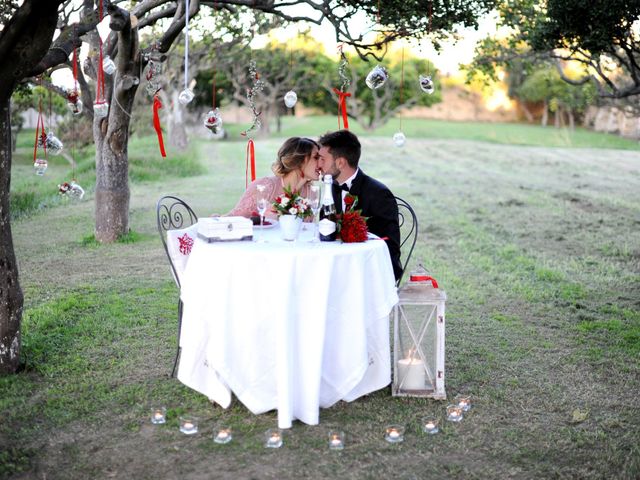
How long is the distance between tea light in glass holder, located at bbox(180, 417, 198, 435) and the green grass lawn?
7 cm

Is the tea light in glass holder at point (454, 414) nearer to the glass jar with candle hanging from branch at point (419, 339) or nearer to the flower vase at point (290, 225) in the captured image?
the glass jar with candle hanging from branch at point (419, 339)

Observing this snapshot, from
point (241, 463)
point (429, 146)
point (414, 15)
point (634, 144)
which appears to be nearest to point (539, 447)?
point (241, 463)

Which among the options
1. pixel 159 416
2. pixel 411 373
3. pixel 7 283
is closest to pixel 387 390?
pixel 411 373

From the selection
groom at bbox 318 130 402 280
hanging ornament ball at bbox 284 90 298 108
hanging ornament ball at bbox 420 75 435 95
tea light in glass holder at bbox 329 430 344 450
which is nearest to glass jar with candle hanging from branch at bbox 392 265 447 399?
groom at bbox 318 130 402 280

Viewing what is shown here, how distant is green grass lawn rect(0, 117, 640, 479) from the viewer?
4.29 m

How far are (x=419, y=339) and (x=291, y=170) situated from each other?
1.78 m

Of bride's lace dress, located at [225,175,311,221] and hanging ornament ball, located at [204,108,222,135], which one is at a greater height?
hanging ornament ball, located at [204,108,222,135]

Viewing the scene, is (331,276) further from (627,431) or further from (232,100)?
(232,100)

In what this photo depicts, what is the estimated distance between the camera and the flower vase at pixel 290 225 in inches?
193

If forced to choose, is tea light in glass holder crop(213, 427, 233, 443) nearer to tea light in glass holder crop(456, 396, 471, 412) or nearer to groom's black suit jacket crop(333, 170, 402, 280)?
tea light in glass holder crop(456, 396, 471, 412)

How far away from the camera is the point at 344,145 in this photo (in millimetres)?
5766

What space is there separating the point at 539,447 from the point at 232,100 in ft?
147

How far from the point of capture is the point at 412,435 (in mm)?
4621

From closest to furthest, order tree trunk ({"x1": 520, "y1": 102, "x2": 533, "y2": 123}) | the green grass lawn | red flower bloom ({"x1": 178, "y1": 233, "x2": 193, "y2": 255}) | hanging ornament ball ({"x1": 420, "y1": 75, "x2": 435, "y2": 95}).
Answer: the green grass lawn → red flower bloom ({"x1": 178, "y1": 233, "x2": 193, "y2": 255}) → hanging ornament ball ({"x1": 420, "y1": 75, "x2": 435, "y2": 95}) → tree trunk ({"x1": 520, "y1": 102, "x2": 533, "y2": 123})
